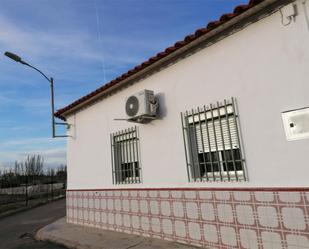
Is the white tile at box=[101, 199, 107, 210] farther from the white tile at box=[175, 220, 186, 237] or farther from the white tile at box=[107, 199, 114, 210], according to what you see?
the white tile at box=[175, 220, 186, 237]

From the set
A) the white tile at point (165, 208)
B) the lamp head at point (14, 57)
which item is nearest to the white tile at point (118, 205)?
the white tile at point (165, 208)

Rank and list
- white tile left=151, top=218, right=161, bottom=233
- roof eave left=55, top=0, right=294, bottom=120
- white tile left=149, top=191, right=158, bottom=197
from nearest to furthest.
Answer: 1. roof eave left=55, top=0, right=294, bottom=120
2. white tile left=151, top=218, right=161, bottom=233
3. white tile left=149, top=191, right=158, bottom=197

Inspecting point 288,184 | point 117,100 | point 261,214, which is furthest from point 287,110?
point 117,100

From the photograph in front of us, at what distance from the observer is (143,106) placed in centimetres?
599

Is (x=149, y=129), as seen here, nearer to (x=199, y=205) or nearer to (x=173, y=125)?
(x=173, y=125)

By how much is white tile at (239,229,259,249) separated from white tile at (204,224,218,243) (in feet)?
1.65

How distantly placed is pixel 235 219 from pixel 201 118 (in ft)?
6.04

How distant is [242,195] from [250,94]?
5.28 feet

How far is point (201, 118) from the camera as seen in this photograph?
529 cm

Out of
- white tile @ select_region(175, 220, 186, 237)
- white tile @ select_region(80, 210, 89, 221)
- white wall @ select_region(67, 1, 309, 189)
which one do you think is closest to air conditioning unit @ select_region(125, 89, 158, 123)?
white wall @ select_region(67, 1, 309, 189)

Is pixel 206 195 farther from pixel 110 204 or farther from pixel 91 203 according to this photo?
pixel 91 203

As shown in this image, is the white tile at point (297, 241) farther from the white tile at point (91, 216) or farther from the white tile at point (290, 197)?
the white tile at point (91, 216)

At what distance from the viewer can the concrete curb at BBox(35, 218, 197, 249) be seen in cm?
568

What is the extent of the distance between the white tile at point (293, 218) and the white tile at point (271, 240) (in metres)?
0.24
